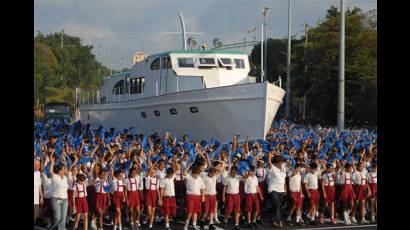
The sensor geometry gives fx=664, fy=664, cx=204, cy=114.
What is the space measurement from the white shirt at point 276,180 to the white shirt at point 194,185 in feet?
4.59

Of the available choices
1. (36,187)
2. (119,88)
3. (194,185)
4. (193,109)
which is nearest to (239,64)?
(193,109)

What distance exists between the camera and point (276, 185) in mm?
13016

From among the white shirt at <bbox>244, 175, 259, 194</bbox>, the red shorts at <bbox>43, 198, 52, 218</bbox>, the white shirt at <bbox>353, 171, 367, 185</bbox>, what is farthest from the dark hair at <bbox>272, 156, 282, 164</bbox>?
the red shorts at <bbox>43, 198, 52, 218</bbox>

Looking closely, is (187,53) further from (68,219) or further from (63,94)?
(63,94)

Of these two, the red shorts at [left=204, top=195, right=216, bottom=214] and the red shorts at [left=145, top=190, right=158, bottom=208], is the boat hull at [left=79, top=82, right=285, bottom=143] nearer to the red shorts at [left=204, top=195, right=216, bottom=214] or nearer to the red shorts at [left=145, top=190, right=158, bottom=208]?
the red shorts at [left=204, top=195, right=216, bottom=214]

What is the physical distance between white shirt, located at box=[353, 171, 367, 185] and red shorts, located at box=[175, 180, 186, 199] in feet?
11.8

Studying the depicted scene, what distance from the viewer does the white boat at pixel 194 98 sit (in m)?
21.5

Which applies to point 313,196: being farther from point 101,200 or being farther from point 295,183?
point 101,200

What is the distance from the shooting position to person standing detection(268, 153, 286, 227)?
42.7 feet

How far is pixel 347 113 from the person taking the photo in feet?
140

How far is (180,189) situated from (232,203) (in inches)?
50.5

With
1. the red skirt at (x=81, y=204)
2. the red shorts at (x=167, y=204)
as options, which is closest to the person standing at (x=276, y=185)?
the red shorts at (x=167, y=204)

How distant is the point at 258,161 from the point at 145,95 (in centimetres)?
1365

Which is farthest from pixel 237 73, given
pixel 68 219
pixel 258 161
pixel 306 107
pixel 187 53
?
pixel 306 107
